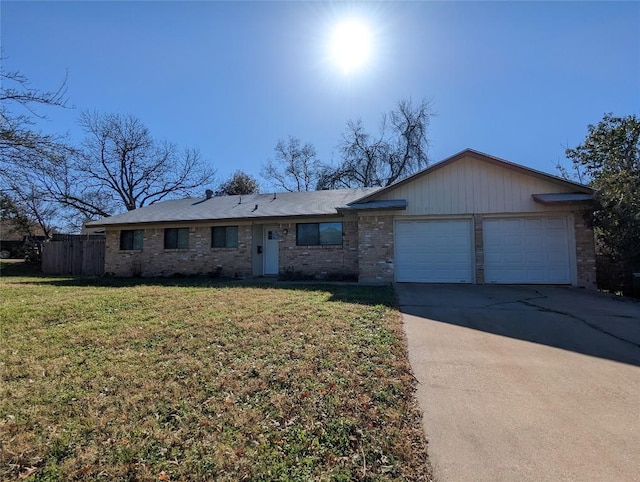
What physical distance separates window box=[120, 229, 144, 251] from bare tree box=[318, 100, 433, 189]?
1826cm

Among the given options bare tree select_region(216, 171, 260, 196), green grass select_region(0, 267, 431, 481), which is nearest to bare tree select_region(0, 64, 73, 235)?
green grass select_region(0, 267, 431, 481)

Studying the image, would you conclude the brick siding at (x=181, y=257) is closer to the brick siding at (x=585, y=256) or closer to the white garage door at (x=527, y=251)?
the white garage door at (x=527, y=251)

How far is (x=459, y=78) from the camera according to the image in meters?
11.6

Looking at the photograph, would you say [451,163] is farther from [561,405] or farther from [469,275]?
[561,405]

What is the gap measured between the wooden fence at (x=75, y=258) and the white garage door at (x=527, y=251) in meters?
18.1

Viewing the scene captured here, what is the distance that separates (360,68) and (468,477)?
40.4 feet

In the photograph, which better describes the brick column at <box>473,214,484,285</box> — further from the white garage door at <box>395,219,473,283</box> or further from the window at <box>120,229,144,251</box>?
the window at <box>120,229,144,251</box>

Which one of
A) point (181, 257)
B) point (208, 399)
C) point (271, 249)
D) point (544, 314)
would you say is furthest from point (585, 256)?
point (181, 257)

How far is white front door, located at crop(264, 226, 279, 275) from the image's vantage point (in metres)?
14.3

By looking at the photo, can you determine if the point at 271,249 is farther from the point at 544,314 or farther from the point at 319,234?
the point at 544,314

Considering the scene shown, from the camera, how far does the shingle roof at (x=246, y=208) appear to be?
44.5 ft

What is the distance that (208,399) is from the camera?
3.12 meters

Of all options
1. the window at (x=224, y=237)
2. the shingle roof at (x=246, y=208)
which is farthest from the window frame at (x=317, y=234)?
the window at (x=224, y=237)

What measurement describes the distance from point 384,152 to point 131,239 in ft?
71.2
